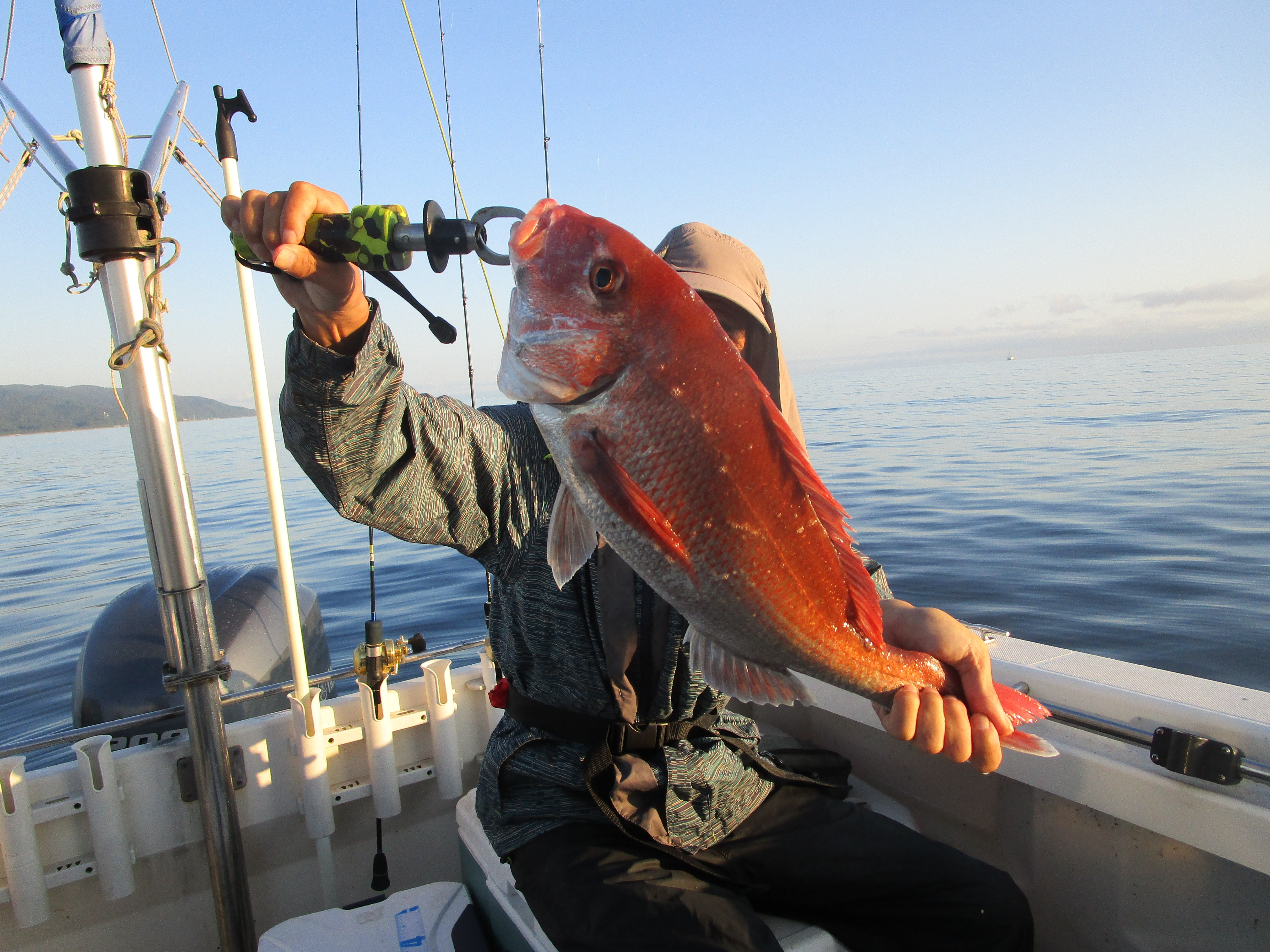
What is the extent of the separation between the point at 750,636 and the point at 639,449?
469 mm

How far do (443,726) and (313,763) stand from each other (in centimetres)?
57

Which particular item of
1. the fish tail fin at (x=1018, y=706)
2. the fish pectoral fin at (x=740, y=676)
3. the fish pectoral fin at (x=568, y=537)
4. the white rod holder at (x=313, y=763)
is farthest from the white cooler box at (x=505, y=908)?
the fish pectoral fin at (x=568, y=537)

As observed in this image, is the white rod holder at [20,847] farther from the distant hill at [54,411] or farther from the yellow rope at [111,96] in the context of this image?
the distant hill at [54,411]

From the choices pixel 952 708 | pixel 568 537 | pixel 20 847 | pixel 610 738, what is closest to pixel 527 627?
pixel 610 738

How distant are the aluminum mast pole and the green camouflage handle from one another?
1.37 meters

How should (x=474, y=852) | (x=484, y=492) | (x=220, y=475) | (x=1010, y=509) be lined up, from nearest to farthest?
1. (x=484, y=492)
2. (x=474, y=852)
3. (x=1010, y=509)
4. (x=220, y=475)

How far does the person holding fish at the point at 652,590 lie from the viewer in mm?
1370

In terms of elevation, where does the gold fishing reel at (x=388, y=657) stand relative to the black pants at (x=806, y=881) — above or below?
above

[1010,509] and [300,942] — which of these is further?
[1010,509]

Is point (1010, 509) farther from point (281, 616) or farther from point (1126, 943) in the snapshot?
point (281, 616)

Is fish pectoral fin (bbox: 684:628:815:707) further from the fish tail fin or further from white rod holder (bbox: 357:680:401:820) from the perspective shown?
white rod holder (bbox: 357:680:401:820)

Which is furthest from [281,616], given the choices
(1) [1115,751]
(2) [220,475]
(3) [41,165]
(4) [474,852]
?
(2) [220,475]

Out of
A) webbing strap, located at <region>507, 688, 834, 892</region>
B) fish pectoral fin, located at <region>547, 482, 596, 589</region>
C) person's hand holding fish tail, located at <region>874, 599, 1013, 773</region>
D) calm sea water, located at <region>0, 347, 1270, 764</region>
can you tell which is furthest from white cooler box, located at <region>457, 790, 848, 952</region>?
calm sea water, located at <region>0, 347, 1270, 764</region>

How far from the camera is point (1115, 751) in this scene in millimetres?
2428
